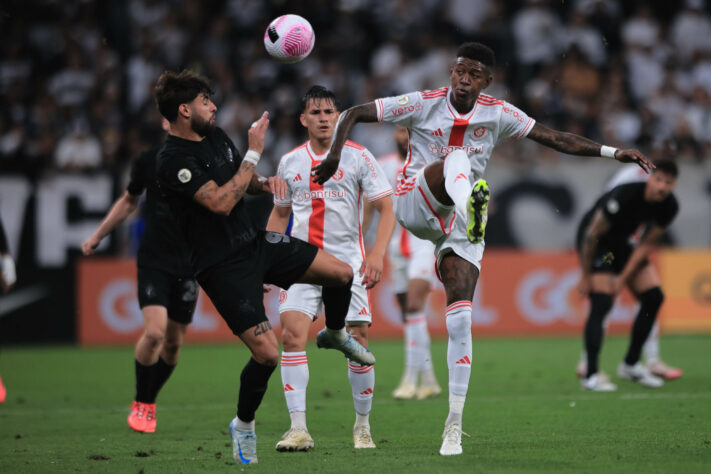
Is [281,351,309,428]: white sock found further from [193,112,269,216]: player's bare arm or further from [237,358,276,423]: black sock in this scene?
[193,112,269,216]: player's bare arm

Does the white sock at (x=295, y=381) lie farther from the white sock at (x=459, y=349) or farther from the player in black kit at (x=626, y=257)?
the player in black kit at (x=626, y=257)

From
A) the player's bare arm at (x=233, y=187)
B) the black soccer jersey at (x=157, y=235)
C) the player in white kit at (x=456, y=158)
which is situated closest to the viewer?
the player's bare arm at (x=233, y=187)

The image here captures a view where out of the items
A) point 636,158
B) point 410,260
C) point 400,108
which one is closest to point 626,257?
point 410,260

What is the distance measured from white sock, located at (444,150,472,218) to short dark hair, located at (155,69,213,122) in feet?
5.59

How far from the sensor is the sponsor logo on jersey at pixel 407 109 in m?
6.49

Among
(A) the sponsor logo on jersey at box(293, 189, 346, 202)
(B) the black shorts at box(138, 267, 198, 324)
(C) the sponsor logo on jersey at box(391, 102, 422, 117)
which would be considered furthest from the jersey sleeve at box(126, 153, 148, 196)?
(C) the sponsor logo on jersey at box(391, 102, 422, 117)

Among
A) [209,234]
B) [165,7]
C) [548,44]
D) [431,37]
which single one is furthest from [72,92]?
[209,234]

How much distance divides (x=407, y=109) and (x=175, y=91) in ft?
5.07

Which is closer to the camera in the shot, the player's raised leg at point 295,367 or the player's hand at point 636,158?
the player's hand at point 636,158

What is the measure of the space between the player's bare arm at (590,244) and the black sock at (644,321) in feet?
2.19

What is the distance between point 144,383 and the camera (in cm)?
803

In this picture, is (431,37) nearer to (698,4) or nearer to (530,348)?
(698,4)

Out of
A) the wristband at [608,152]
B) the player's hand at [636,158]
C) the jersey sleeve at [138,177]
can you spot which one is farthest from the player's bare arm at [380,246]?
the jersey sleeve at [138,177]

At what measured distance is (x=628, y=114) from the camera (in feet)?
56.1
